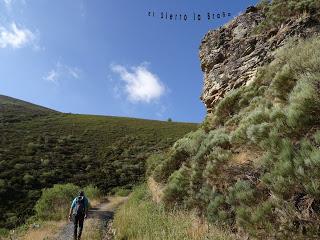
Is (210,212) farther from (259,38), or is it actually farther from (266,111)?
(259,38)

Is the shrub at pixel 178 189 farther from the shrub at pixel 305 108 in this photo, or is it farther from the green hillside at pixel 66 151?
the green hillside at pixel 66 151

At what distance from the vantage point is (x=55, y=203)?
27.1m

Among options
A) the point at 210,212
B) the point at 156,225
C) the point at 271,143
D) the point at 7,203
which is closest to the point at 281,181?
the point at 271,143

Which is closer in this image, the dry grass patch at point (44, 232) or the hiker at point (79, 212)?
the hiker at point (79, 212)

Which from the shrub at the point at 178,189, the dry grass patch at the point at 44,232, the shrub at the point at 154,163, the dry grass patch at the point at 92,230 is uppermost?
the shrub at the point at 154,163

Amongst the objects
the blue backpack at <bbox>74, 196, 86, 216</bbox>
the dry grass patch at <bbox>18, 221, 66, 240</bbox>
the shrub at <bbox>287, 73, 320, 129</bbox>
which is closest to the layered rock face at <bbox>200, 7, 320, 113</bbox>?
the blue backpack at <bbox>74, 196, 86, 216</bbox>

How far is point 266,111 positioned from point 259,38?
1066 cm

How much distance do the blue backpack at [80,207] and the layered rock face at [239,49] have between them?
863 cm

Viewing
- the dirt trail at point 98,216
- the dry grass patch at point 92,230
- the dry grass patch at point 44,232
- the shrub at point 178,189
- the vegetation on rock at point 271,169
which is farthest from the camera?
the dirt trail at point 98,216

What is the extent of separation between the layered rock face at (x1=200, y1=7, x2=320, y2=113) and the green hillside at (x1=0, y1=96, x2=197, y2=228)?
48.4 ft

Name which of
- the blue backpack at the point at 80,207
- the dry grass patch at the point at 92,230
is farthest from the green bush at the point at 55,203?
the blue backpack at the point at 80,207

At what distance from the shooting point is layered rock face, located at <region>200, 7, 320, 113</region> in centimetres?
1758

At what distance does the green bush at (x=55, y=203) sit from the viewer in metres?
24.2

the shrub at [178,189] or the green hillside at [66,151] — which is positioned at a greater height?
the green hillside at [66,151]
